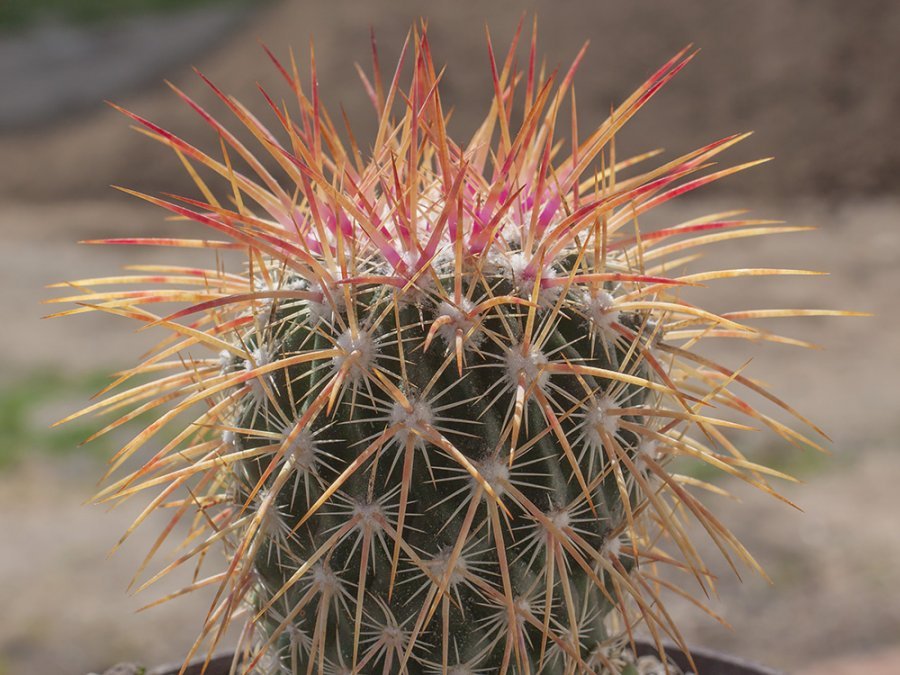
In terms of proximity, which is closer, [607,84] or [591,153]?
[591,153]

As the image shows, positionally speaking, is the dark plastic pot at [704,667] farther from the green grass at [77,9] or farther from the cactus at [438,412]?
the green grass at [77,9]

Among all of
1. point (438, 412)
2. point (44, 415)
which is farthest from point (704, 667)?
point (44, 415)

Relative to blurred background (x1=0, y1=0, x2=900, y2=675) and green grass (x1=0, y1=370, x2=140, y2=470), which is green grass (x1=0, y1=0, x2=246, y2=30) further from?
green grass (x1=0, y1=370, x2=140, y2=470)

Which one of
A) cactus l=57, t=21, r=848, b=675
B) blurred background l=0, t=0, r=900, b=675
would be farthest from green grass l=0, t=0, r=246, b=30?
cactus l=57, t=21, r=848, b=675

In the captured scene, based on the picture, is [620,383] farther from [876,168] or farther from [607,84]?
[607,84]

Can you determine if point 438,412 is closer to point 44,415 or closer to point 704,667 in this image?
point 704,667

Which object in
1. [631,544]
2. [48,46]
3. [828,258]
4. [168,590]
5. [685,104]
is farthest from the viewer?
[48,46]

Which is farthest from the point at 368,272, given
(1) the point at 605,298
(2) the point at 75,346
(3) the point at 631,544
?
(2) the point at 75,346
